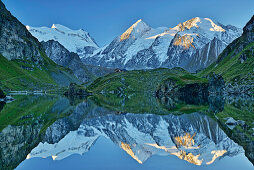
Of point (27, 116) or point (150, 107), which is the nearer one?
point (27, 116)

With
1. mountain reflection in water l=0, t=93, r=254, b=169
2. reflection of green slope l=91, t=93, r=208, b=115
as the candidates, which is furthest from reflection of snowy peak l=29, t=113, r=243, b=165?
reflection of green slope l=91, t=93, r=208, b=115

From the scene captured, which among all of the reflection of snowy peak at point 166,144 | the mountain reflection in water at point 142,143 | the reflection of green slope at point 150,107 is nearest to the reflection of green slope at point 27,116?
the mountain reflection in water at point 142,143

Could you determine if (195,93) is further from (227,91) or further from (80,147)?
(80,147)

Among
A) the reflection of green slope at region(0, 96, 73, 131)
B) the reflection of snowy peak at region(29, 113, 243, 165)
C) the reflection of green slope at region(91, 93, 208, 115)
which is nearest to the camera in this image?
the reflection of snowy peak at region(29, 113, 243, 165)

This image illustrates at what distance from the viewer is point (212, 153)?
19922mm

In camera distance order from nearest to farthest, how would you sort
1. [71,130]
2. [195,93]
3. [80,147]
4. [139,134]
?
1. [80,147]
2. [139,134]
3. [71,130]
4. [195,93]

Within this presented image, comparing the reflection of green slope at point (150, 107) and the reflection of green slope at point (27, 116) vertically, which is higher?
the reflection of green slope at point (27, 116)

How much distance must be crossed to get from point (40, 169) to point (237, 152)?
47.3 ft

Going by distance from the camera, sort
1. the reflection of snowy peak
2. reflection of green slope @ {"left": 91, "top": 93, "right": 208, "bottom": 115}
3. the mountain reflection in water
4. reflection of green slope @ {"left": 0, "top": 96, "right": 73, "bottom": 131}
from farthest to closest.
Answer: reflection of green slope @ {"left": 91, "top": 93, "right": 208, "bottom": 115}
reflection of green slope @ {"left": 0, "top": 96, "right": 73, "bottom": 131}
the reflection of snowy peak
the mountain reflection in water

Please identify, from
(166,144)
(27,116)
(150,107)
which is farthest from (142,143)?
(150,107)

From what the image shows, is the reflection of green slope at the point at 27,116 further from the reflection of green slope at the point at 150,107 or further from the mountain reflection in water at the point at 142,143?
the reflection of green slope at the point at 150,107

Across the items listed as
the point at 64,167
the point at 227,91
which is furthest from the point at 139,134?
the point at 227,91

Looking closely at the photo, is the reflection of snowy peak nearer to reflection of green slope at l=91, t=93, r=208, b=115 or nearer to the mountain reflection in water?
the mountain reflection in water

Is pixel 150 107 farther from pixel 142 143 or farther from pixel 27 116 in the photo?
pixel 142 143
